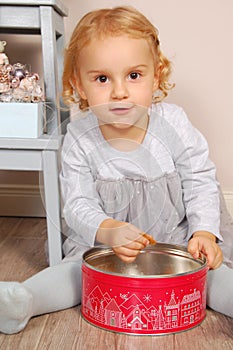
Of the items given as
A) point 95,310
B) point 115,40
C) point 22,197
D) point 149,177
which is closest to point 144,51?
point 115,40

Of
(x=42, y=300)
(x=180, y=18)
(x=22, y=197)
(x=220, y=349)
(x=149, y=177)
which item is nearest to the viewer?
(x=220, y=349)

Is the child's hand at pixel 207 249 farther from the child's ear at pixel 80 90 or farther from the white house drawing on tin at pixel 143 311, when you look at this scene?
the child's ear at pixel 80 90

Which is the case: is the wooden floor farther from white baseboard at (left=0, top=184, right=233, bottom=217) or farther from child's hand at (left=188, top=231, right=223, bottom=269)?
white baseboard at (left=0, top=184, right=233, bottom=217)

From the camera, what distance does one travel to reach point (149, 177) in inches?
49.3

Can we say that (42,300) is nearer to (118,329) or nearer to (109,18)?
(118,329)

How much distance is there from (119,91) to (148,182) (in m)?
0.21

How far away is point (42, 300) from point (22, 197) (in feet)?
2.54

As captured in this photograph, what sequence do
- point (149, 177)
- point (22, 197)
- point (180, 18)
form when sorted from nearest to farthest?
point (149, 177)
point (180, 18)
point (22, 197)

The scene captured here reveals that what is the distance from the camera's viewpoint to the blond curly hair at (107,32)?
119 cm

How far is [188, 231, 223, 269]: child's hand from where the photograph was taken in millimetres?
1114

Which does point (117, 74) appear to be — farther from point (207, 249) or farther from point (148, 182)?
point (207, 249)

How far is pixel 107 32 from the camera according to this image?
1.18 metres

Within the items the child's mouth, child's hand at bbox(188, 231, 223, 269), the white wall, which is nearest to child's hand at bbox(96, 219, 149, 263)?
child's hand at bbox(188, 231, 223, 269)

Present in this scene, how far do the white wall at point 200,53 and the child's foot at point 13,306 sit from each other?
2.88 feet
